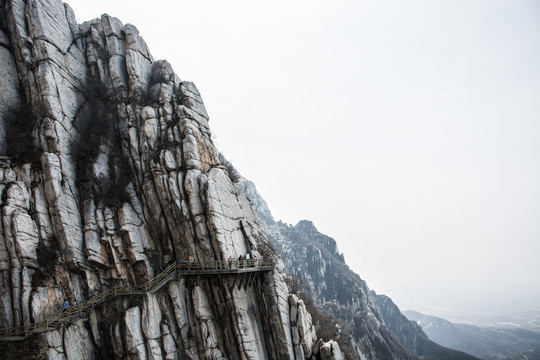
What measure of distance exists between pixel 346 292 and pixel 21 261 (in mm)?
102240

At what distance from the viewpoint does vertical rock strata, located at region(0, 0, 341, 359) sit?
86.0ft

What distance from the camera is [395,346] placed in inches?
3711

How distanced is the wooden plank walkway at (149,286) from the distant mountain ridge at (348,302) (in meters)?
49.5

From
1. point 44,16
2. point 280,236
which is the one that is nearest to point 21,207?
point 44,16

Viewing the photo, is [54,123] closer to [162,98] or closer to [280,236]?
[162,98]

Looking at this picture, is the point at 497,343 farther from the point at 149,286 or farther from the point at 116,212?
the point at 116,212

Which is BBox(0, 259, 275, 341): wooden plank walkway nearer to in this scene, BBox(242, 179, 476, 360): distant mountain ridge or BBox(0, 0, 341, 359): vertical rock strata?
BBox(0, 0, 341, 359): vertical rock strata

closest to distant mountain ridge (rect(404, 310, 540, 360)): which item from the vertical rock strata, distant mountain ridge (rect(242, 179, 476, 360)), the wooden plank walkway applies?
distant mountain ridge (rect(242, 179, 476, 360))

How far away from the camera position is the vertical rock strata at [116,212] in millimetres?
26203

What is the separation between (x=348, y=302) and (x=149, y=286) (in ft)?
305

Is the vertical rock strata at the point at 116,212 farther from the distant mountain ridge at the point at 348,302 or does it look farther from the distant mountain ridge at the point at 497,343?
the distant mountain ridge at the point at 497,343

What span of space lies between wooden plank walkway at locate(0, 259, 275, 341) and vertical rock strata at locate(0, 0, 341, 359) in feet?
1.91

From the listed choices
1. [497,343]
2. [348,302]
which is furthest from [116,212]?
[497,343]

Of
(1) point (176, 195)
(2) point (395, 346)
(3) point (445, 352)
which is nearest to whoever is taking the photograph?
(1) point (176, 195)
